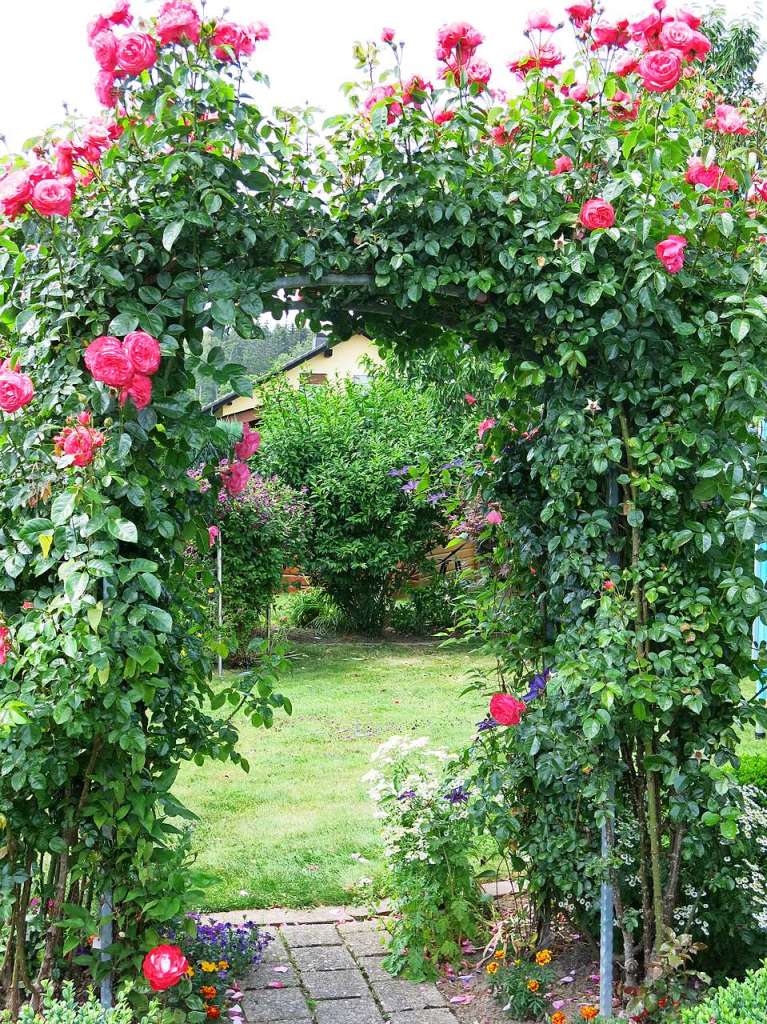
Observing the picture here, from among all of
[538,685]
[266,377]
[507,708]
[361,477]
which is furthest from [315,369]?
[507,708]

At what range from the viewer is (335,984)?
3.18 m

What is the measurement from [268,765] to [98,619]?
3.74 m

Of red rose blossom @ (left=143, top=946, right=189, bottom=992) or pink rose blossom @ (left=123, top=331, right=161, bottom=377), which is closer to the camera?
pink rose blossom @ (left=123, top=331, right=161, bottom=377)

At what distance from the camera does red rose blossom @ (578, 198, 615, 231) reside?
8.13 feet

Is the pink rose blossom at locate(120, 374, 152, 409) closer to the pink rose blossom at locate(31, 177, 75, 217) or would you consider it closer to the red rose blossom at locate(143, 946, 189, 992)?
the pink rose blossom at locate(31, 177, 75, 217)

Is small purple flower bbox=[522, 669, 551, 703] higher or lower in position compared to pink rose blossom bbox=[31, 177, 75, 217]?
lower

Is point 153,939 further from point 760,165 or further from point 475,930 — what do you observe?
point 760,165

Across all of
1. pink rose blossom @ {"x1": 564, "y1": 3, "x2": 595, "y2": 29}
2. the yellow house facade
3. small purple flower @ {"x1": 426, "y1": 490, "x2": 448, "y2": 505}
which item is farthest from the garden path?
the yellow house facade

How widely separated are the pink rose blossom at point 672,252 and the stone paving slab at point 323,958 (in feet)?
7.82

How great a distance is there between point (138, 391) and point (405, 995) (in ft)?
6.65

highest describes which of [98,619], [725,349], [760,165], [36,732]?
[760,165]

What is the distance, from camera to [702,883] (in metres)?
2.95

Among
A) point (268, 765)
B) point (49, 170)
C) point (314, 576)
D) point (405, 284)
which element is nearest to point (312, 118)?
point (405, 284)

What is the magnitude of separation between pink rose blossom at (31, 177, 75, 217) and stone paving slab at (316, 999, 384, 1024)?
233 cm
